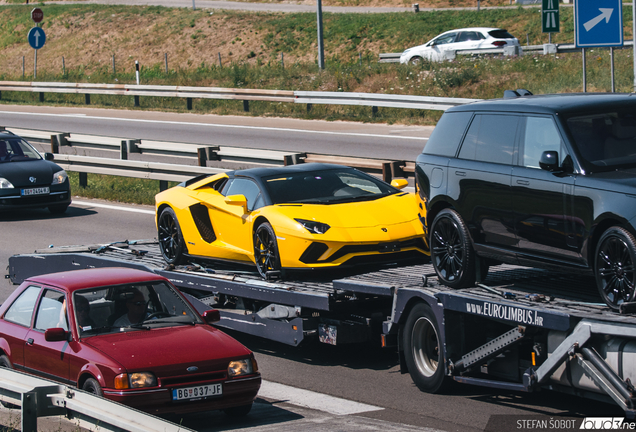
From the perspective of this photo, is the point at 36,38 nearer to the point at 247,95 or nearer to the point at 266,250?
the point at 247,95

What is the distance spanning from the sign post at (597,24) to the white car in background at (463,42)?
2316 cm

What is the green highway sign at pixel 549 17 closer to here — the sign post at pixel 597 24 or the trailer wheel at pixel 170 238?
the sign post at pixel 597 24

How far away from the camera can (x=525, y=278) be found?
8.12 meters

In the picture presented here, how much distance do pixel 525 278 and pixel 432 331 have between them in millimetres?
1004

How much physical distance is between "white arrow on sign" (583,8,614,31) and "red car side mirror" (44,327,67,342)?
30.4ft

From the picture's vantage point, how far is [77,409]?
5.93m

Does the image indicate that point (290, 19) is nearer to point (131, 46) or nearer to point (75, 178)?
point (131, 46)

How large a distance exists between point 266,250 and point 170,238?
2.12 meters

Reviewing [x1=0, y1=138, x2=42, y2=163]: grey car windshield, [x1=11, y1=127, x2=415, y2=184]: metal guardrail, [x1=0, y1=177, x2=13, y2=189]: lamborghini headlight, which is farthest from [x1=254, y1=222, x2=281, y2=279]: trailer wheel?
[x1=0, y1=138, x2=42, y2=163]: grey car windshield

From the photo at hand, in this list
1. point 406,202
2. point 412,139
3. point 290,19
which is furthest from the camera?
point 290,19

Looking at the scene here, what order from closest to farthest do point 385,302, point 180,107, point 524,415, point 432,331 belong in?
point 524,415, point 432,331, point 385,302, point 180,107

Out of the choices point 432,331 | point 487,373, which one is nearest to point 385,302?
point 432,331

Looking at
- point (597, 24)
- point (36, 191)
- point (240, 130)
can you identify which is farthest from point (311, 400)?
point (240, 130)

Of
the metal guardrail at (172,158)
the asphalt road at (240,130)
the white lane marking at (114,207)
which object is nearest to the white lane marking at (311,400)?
the metal guardrail at (172,158)
